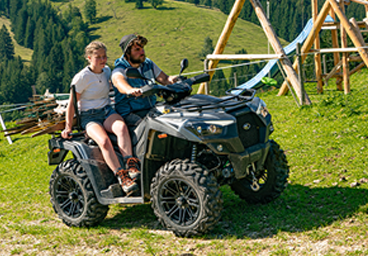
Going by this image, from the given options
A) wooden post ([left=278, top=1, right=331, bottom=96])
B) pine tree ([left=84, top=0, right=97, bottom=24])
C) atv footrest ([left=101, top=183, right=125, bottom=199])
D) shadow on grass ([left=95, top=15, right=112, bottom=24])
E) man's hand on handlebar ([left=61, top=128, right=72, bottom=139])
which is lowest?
atv footrest ([left=101, top=183, right=125, bottom=199])

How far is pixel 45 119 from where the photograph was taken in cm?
577

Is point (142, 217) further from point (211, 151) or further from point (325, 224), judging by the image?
point (325, 224)

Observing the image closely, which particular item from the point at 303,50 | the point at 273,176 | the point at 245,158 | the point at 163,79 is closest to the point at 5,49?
the point at 303,50

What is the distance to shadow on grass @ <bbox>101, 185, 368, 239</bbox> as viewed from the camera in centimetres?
427

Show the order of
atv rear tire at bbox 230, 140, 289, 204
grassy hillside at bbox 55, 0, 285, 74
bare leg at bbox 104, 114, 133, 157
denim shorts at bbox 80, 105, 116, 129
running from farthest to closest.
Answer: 1. grassy hillside at bbox 55, 0, 285, 74
2. denim shorts at bbox 80, 105, 116, 129
3. atv rear tire at bbox 230, 140, 289, 204
4. bare leg at bbox 104, 114, 133, 157

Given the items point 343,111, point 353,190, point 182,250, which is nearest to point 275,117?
point 343,111

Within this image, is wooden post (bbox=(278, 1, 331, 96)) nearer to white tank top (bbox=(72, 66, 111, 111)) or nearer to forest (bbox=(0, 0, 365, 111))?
white tank top (bbox=(72, 66, 111, 111))

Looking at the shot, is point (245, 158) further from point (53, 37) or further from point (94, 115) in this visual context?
point (53, 37)

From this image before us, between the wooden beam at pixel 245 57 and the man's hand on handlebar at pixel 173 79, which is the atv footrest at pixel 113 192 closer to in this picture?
the man's hand on handlebar at pixel 173 79

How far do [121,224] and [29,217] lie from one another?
1598 mm

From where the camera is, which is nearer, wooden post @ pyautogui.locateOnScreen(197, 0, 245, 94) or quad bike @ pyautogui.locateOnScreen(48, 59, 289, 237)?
quad bike @ pyautogui.locateOnScreen(48, 59, 289, 237)

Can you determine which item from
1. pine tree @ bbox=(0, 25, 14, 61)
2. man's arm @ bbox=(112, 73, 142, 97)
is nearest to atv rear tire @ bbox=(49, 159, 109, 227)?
→ man's arm @ bbox=(112, 73, 142, 97)

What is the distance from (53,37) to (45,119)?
489 feet

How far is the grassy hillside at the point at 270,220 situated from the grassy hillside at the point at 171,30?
401 ft
